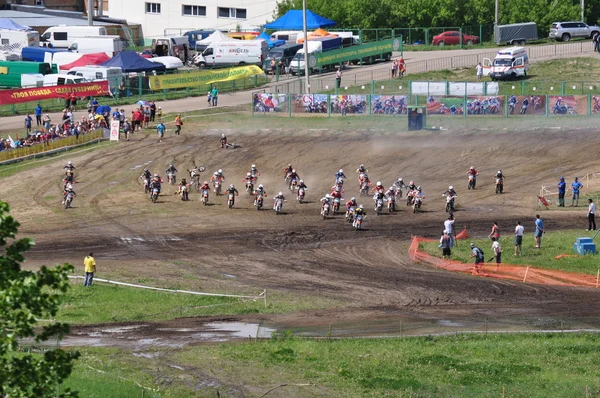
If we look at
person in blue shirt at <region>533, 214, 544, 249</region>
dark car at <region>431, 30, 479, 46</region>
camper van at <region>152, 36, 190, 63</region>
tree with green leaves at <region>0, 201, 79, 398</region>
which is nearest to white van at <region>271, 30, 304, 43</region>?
camper van at <region>152, 36, 190, 63</region>

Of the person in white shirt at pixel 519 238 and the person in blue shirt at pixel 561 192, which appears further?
the person in blue shirt at pixel 561 192

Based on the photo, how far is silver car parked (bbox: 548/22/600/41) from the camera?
86.1 m

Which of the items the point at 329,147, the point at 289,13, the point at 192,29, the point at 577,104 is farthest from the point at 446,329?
the point at 192,29

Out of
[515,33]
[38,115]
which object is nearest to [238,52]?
[515,33]

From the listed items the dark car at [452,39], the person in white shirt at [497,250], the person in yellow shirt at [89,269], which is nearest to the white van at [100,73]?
the dark car at [452,39]

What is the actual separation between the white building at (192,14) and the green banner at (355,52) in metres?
21.1

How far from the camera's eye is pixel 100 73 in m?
73.6

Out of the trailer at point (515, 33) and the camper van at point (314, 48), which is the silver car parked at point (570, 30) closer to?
the trailer at point (515, 33)

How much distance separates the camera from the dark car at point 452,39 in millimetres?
89375

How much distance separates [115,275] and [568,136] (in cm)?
3018

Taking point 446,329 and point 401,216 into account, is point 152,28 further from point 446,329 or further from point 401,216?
point 446,329

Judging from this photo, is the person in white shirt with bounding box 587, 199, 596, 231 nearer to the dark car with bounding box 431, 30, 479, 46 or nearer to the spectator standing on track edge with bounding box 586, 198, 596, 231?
the spectator standing on track edge with bounding box 586, 198, 596, 231

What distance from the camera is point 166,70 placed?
267 feet

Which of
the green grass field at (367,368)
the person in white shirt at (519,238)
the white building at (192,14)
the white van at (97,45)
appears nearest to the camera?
the green grass field at (367,368)
